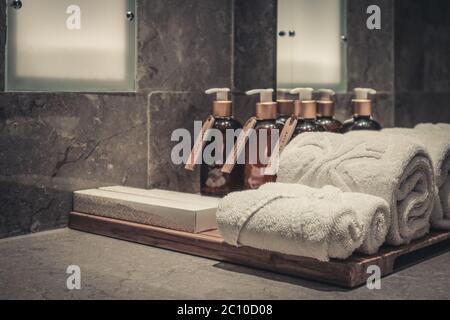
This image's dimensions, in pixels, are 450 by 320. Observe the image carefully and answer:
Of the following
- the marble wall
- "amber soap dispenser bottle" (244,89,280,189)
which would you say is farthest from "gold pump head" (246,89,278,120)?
the marble wall

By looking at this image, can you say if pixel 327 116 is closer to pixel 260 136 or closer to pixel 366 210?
pixel 260 136

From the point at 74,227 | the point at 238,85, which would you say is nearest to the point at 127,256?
the point at 74,227

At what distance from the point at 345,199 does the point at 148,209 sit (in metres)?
0.43

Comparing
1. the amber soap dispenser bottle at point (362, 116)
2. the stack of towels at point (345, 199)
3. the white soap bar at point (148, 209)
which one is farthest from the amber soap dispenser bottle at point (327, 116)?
the white soap bar at point (148, 209)

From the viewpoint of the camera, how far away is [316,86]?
71.2 inches

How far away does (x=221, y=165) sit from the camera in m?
1.43

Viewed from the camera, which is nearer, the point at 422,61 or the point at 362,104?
the point at 362,104

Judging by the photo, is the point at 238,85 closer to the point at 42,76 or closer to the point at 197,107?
the point at 197,107

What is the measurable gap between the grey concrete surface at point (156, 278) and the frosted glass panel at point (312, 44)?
2.29ft

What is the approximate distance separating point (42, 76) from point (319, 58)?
79 centimetres

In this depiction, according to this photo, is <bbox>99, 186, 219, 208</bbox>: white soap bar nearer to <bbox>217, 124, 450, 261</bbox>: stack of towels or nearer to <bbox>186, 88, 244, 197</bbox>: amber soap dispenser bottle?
<bbox>186, 88, 244, 197</bbox>: amber soap dispenser bottle

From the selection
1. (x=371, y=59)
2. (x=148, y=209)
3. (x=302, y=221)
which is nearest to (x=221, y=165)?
(x=148, y=209)

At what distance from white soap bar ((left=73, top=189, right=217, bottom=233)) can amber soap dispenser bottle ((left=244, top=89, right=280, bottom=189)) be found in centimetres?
13
